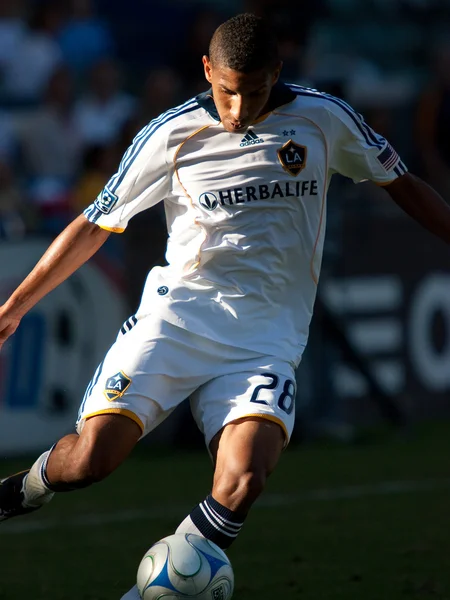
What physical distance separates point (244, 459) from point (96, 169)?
645cm

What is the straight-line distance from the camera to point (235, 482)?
4375 mm

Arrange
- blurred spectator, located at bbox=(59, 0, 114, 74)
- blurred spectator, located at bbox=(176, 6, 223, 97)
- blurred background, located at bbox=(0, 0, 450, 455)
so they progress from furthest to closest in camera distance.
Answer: blurred spectator, located at bbox=(59, 0, 114, 74) → blurred spectator, located at bbox=(176, 6, 223, 97) → blurred background, located at bbox=(0, 0, 450, 455)

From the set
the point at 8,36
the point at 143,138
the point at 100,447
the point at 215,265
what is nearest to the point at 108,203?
the point at 143,138

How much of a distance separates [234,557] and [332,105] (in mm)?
2551

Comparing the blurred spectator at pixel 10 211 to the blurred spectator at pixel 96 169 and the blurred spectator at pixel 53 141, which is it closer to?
the blurred spectator at pixel 96 169

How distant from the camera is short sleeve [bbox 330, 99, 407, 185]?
15.9 feet

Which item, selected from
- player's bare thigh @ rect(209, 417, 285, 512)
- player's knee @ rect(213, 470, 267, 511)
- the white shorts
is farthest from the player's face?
player's knee @ rect(213, 470, 267, 511)

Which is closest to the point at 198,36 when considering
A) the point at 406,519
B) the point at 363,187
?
the point at 363,187

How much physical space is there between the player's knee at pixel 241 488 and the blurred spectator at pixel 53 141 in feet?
22.3

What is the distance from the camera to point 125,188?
481 centimetres

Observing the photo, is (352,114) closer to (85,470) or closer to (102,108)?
(85,470)

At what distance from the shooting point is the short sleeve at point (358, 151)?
4855 mm

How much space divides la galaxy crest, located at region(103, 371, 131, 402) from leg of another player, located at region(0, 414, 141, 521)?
3.2 inches

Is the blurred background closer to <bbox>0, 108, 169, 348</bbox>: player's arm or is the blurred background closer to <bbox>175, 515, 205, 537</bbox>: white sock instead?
<bbox>0, 108, 169, 348</bbox>: player's arm
